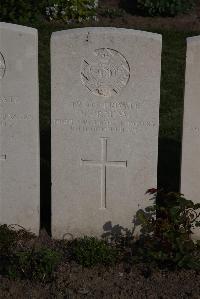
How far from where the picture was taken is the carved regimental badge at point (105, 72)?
5.51 metres

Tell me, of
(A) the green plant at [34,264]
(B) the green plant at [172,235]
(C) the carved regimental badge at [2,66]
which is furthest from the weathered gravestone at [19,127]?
(B) the green plant at [172,235]

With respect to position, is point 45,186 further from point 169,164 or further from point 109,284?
point 109,284

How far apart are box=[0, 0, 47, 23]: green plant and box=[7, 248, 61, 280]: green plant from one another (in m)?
7.70

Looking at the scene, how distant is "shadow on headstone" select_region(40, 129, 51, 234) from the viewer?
251 inches

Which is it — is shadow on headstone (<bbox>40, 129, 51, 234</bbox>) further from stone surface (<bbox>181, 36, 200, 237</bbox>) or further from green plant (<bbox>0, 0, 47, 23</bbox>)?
green plant (<bbox>0, 0, 47, 23</bbox>)

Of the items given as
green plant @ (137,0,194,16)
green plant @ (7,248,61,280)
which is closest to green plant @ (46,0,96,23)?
green plant @ (137,0,194,16)

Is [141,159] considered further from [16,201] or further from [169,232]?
[16,201]

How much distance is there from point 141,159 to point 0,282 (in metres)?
1.67

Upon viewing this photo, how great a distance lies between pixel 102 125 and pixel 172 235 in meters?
1.16

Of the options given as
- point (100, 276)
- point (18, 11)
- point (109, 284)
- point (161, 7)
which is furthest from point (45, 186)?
point (161, 7)

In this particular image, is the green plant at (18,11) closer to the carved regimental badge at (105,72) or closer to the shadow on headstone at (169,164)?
the shadow on headstone at (169,164)

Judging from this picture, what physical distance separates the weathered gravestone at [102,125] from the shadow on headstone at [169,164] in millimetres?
1187

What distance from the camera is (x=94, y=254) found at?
5480 millimetres

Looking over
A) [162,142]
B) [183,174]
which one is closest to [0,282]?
[183,174]
